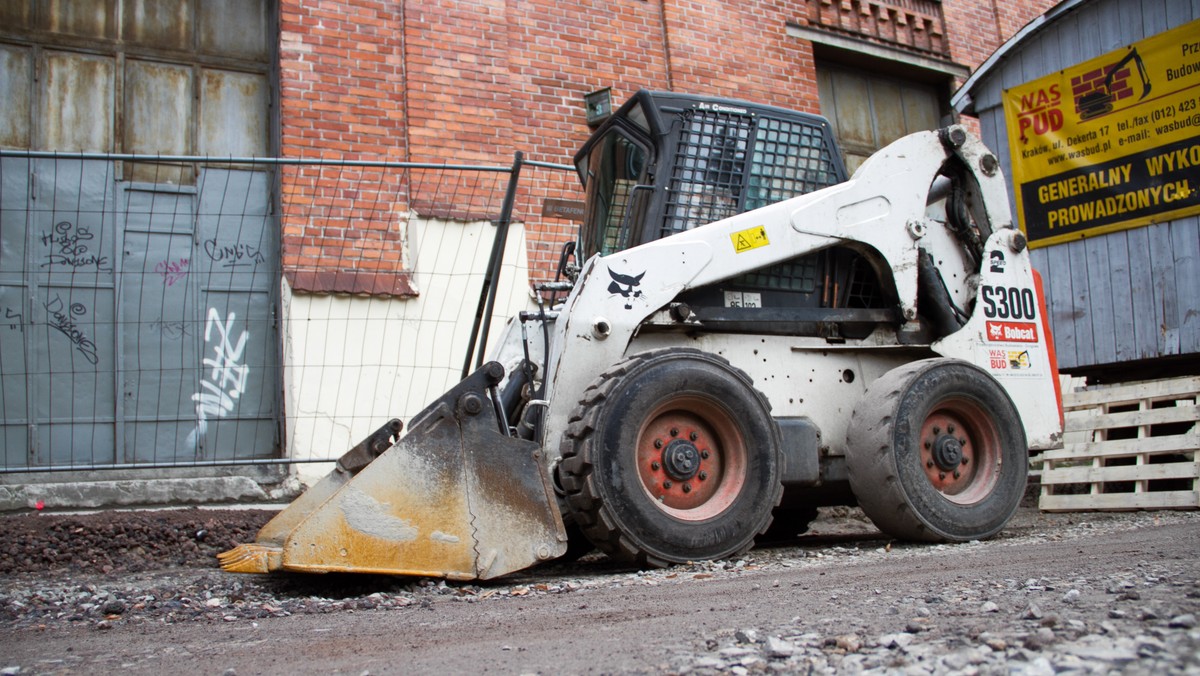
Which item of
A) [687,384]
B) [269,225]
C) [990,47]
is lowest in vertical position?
[687,384]

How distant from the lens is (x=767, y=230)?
5508mm

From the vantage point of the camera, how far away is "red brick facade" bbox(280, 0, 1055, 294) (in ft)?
29.2

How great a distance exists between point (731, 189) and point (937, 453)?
1.81m

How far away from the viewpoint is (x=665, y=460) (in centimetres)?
491

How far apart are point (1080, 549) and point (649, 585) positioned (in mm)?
2012

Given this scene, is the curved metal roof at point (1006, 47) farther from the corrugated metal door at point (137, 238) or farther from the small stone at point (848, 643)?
the small stone at point (848, 643)

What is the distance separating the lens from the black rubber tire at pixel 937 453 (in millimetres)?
5348

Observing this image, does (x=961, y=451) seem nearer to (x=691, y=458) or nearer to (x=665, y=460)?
(x=691, y=458)

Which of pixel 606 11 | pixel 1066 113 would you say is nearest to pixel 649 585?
pixel 1066 113

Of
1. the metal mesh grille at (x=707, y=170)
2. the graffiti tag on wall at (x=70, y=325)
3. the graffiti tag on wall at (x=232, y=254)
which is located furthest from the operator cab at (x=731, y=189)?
the graffiti tag on wall at (x=70, y=325)

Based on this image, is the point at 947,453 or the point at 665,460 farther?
the point at 947,453

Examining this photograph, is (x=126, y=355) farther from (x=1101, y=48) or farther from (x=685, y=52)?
(x=1101, y=48)

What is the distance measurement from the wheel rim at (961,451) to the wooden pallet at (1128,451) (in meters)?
2.17

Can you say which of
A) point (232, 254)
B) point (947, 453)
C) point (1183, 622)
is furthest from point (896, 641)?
point (232, 254)
